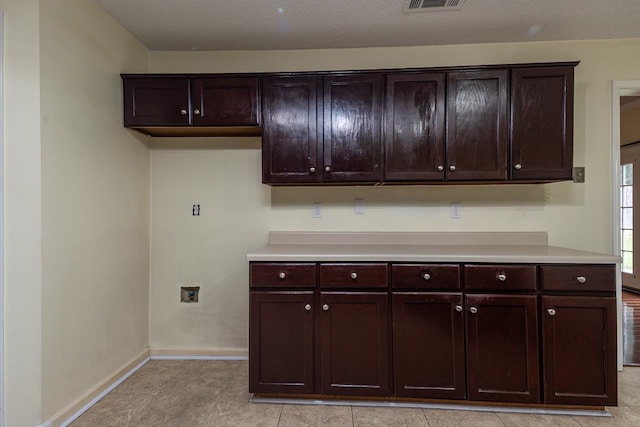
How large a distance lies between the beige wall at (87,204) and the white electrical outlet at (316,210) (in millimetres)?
1365

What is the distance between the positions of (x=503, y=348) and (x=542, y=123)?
147cm

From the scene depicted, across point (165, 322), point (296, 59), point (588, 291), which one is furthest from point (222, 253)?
point (588, 291)

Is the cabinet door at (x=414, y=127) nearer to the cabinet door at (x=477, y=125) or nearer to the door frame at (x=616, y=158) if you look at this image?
the cabinet door at (x=477, y=125)

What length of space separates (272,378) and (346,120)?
1746mm

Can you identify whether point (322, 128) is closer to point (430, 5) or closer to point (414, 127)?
point (414, 127)

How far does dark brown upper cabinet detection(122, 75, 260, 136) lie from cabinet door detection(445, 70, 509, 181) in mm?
1360

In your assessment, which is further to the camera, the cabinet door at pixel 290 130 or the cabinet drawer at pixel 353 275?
the cabinet door at pixel 290 130

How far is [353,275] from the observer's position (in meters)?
2.13

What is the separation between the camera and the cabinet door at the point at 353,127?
2396 millimetres

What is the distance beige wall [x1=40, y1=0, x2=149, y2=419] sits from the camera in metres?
1.89

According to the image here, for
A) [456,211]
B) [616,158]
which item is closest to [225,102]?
[456,211]

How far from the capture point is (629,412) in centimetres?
208

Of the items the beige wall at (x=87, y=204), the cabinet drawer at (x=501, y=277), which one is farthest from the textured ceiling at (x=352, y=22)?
the cabinet drawer at (x=501, y=277)

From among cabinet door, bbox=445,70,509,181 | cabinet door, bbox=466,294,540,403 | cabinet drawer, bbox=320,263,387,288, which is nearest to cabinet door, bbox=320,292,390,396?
cabinet drawer, bbox=320,263,387,288
